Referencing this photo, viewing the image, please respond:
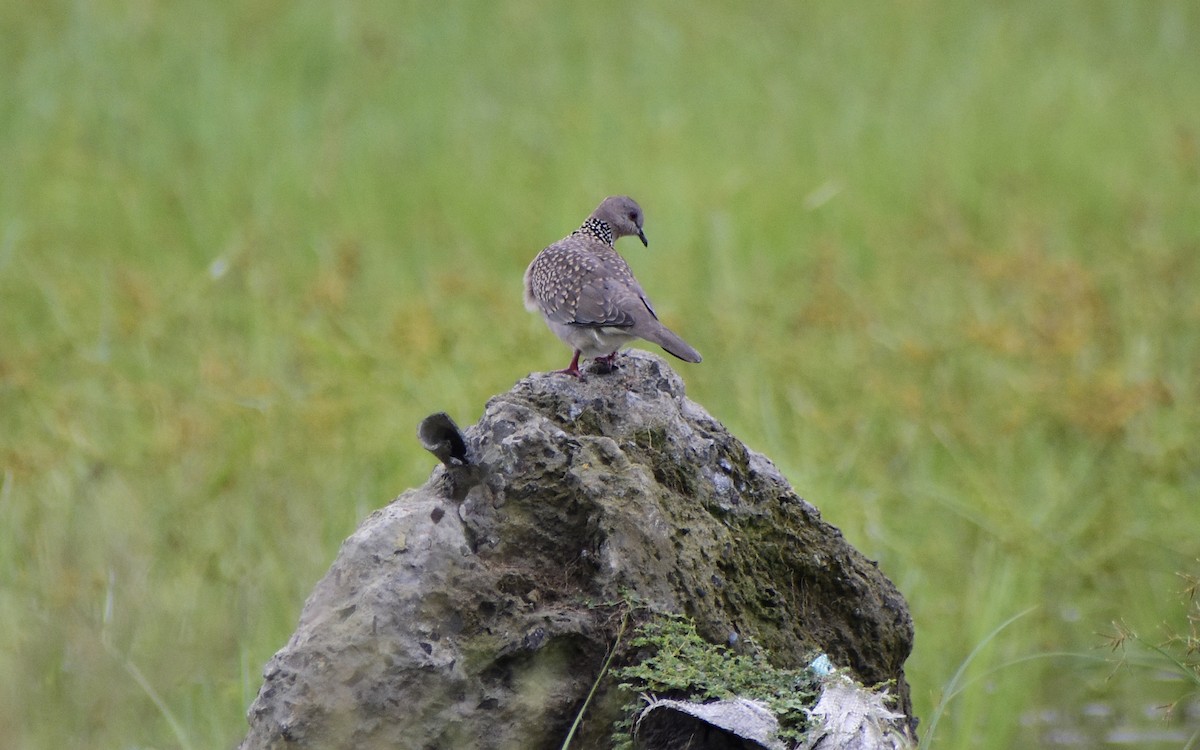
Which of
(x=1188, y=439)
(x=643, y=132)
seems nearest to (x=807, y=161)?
(x=643, y=132)

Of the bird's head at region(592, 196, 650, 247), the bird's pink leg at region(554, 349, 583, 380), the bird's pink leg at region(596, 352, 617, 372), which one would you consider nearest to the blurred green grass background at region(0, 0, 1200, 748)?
A: the bird's head at region(592, 196, 650, 247)

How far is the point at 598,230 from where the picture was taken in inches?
183

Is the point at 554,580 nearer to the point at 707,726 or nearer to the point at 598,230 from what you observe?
the point at 707,726

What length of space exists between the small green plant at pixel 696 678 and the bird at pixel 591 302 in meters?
0.68

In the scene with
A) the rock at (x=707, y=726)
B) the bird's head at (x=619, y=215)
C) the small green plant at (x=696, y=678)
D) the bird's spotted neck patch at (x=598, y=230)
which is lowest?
the rock at (x=707, y=726)

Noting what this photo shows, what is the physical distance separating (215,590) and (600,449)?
7.76ft

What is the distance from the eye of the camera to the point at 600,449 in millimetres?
2930

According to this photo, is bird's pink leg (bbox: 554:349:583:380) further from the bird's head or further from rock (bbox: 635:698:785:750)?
the bird's head

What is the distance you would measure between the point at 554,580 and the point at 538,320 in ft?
13.1

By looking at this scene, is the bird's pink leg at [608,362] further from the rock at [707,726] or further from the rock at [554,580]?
the rock at [707,726]

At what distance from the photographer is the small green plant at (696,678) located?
263 centimetres

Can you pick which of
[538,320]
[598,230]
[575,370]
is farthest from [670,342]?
[538,320]

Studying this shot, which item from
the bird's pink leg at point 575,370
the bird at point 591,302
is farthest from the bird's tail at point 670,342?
the bird's pink leg at point 575,370

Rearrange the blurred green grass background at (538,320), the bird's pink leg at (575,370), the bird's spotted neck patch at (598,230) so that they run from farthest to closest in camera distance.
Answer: the blurred green grass background at (538,320), the bird's spotted neck patch at (598,230), the bird's pink leg at (575,370)
